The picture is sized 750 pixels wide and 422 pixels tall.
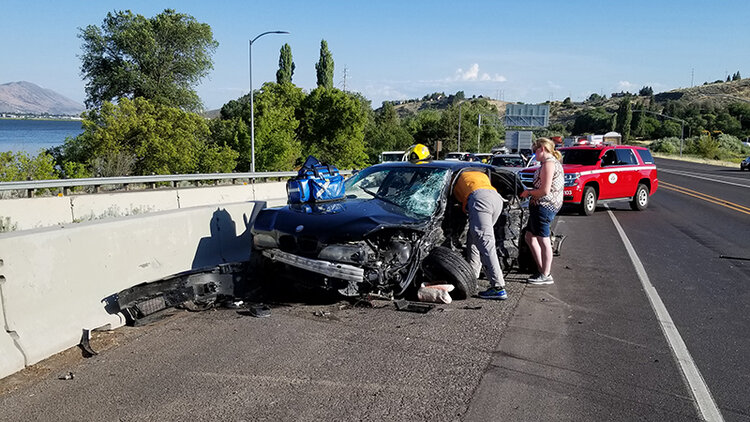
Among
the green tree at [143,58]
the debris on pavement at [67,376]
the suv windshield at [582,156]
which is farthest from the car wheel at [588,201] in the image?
the green tree at [143,58]

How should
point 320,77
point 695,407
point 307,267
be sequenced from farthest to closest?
point 320,77
point 307,267
point 695,407

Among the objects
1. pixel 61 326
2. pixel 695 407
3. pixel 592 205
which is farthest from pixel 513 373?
pixel 592 205

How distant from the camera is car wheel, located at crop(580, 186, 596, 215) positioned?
15.9m

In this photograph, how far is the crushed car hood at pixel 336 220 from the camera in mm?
5781

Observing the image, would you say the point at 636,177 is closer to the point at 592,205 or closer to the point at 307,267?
the point at 592,205

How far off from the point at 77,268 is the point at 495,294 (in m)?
4.24

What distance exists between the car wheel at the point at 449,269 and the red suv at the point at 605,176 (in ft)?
33.9

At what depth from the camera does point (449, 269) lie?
6223 millimetres

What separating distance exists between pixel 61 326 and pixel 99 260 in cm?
69

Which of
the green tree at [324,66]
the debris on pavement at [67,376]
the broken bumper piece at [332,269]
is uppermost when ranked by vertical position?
the green tree at [324,66]

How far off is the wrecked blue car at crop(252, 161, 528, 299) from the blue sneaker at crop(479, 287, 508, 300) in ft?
0.54

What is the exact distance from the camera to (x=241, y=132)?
158 ft

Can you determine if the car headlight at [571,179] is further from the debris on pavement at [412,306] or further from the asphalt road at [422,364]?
the debris on pavement at [412,306]

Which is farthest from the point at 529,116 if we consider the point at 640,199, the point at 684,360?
the point at 684,360
